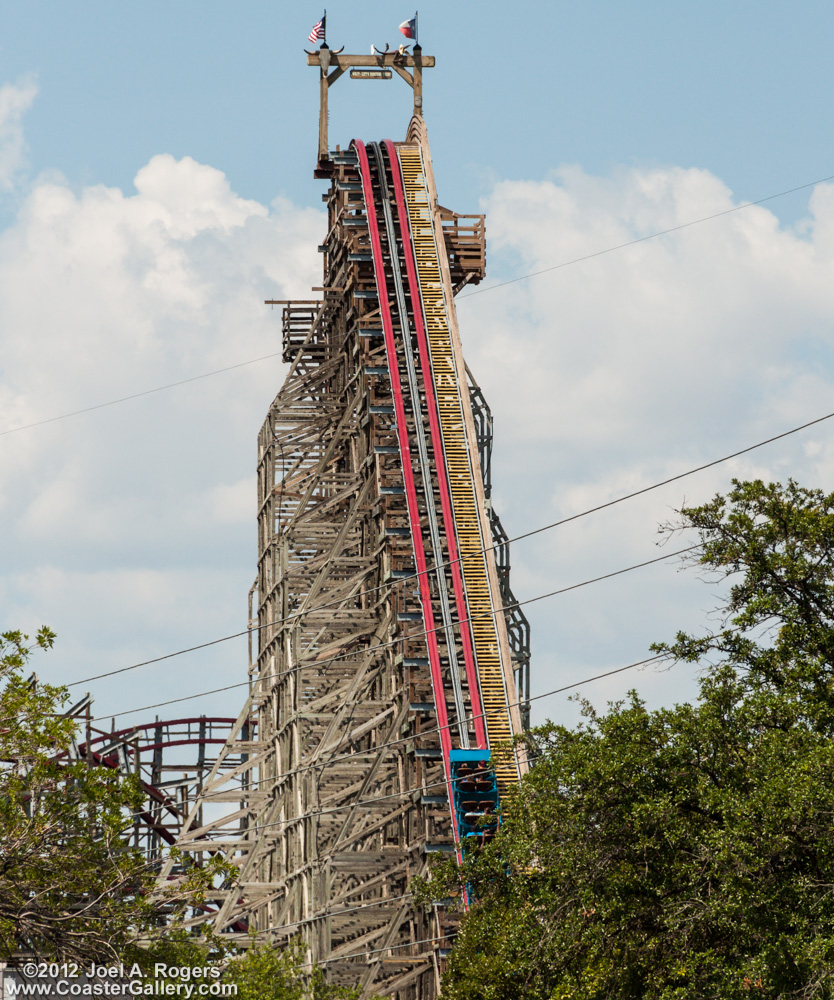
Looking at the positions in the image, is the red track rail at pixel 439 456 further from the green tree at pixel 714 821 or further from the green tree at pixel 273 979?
the green tree at pixel 714 821

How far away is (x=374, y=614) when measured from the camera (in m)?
38.7

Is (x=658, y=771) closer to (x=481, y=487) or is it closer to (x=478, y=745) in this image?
(x=478, y=745)

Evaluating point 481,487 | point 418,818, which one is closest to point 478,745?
point 418,818

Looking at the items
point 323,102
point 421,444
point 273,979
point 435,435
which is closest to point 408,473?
point 421,444

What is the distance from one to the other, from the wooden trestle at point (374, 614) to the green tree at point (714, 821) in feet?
31.8

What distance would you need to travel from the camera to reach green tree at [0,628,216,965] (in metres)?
20.7

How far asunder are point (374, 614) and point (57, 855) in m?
17.7

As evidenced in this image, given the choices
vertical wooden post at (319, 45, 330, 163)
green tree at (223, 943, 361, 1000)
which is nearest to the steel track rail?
vertical wooden post at (319, 45, 330, 163)

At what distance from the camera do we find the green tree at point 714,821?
63.7 ft

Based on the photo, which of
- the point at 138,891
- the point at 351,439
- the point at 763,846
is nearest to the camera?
the point at 763,846

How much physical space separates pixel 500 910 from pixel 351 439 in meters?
17.8

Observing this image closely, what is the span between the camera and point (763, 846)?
1952 cm

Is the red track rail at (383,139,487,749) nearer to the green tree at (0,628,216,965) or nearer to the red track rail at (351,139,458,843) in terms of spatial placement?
the red track rail at (351,139,458,843)

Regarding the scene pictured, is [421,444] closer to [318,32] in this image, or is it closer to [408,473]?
[408,473]
